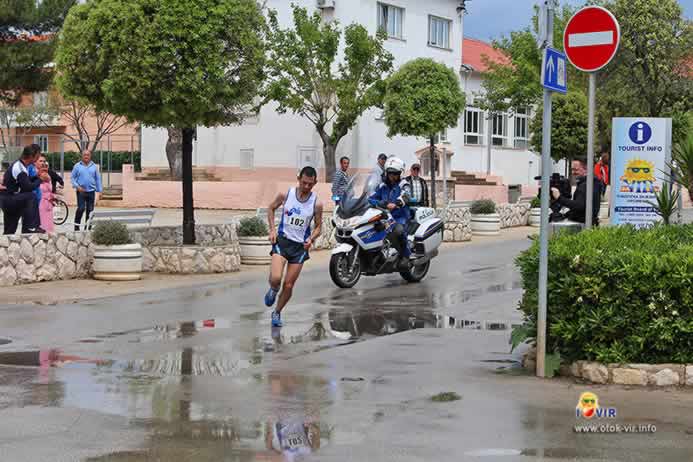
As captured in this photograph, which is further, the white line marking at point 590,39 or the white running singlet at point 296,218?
the white running singlet at point 296,218

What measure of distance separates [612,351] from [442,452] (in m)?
2.44

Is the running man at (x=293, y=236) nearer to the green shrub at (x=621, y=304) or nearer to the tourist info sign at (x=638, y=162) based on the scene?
the green shrub at (x=621, y=304)

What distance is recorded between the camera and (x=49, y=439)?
6473mm

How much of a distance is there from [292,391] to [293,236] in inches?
142

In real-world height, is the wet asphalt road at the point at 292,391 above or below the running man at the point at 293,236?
below

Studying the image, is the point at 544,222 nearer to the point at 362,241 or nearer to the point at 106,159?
the point at 362,241

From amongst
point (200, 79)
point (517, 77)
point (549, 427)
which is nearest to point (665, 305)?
point (549, 427)

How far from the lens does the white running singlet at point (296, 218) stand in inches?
449

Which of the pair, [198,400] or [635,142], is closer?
[198,400]

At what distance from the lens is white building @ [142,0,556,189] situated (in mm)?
38250

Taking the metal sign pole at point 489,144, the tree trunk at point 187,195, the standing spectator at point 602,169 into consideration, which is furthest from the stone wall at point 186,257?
the metal sign pole at point 489,144

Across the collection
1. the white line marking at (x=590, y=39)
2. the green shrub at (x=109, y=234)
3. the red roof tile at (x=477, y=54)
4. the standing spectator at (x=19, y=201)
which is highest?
the red roof tile at (x=477, y=54)

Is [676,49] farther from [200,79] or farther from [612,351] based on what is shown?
[612,351]

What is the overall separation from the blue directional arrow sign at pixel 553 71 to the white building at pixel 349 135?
2937 centimetres
